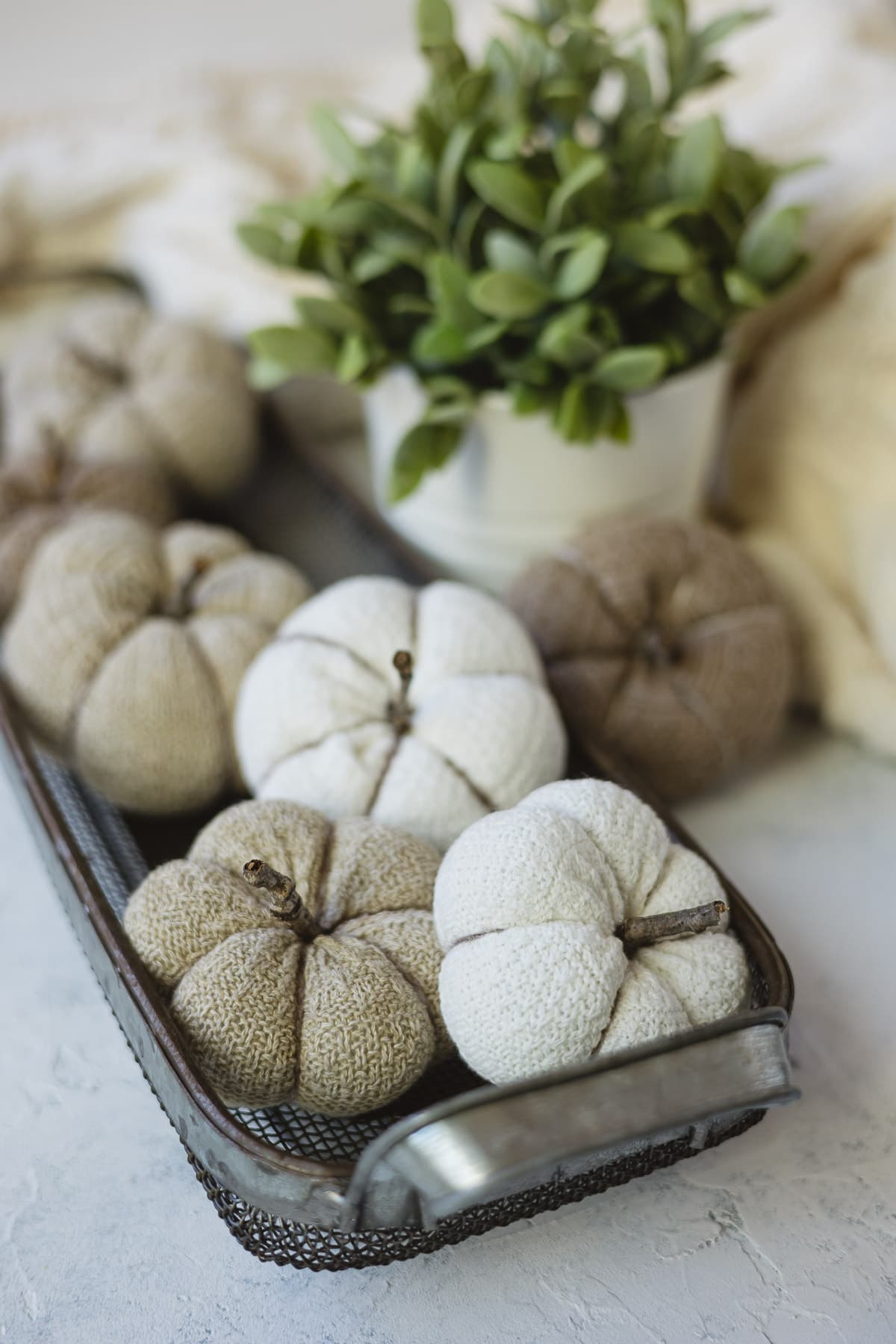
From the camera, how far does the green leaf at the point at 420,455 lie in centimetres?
71

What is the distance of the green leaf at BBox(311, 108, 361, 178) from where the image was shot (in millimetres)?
715

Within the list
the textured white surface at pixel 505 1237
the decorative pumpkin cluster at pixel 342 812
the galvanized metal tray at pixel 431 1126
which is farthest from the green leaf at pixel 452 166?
the textured white surface at pixel 505 1237

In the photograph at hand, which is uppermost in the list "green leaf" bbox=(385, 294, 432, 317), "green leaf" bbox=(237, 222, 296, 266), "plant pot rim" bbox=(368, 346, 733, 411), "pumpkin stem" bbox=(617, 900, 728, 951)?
"green leaf" bbox=(237, 222, 296, 266)

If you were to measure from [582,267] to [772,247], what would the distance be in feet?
0.43

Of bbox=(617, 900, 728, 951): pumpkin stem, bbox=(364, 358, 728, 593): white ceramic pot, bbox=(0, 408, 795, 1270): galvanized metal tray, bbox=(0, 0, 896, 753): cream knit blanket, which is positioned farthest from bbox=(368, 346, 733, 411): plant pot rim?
bbox=(617, 900, 728, 951): pumpkin stem

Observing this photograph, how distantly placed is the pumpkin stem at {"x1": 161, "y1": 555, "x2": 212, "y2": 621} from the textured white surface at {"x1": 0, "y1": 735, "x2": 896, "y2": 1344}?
0.68 ft

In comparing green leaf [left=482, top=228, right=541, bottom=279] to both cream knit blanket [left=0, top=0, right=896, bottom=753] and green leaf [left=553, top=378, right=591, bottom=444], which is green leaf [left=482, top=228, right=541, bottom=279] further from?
cream knit blanket [left=0, top=0, right=896, bottom=753]

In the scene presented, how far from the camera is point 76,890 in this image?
0.53 meters

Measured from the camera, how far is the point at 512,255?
0.66 meters

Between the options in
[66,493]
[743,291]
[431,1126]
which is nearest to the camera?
[431,1126]

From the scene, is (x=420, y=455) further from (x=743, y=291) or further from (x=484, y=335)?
(x=743, y=291)

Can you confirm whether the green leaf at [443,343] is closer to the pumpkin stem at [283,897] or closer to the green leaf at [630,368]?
the green leaf at [630,368]

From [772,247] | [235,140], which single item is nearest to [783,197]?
[772,247]

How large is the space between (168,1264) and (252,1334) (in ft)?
0.15
